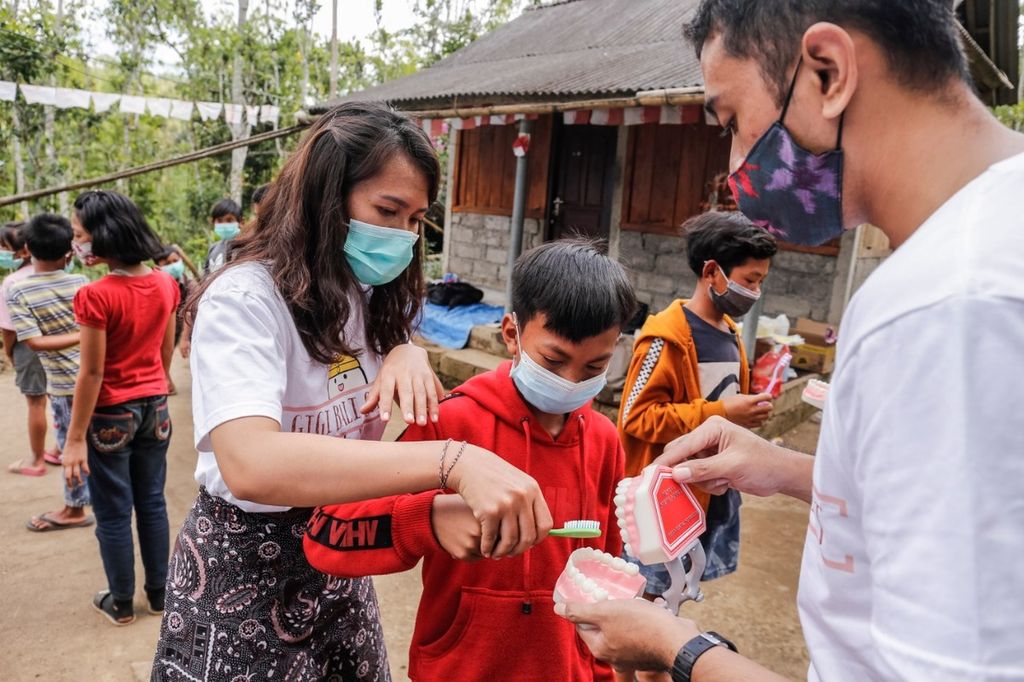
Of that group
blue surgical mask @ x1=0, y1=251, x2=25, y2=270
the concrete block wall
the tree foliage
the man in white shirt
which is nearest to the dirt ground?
blue surgical mask @ x1=0, y1=251, x2=25, y2=270

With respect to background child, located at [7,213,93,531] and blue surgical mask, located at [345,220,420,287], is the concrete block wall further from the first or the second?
blue surgical mask, located at [345,220,420,287]

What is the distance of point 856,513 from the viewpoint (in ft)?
2.61

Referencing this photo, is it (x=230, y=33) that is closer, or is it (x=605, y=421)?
(x=605, y=421)

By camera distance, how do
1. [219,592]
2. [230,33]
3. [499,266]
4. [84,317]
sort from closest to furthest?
[219,592]
[84,317]
[499,266]
[230,33]

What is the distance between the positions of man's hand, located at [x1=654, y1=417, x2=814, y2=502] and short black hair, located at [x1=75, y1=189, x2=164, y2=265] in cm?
260

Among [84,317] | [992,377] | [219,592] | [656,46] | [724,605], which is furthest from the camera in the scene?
[656,46]

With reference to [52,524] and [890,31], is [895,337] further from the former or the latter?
[52,524]

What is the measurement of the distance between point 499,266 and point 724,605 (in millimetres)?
6451

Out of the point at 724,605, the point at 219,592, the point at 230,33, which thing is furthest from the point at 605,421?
the point at 230,33

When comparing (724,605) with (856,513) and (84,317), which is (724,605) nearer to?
(856,513)

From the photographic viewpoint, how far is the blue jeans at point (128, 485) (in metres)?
3.05

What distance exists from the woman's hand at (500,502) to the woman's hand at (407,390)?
261 mm

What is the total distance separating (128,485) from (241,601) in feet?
6.50

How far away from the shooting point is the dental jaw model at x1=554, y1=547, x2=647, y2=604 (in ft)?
4.06
